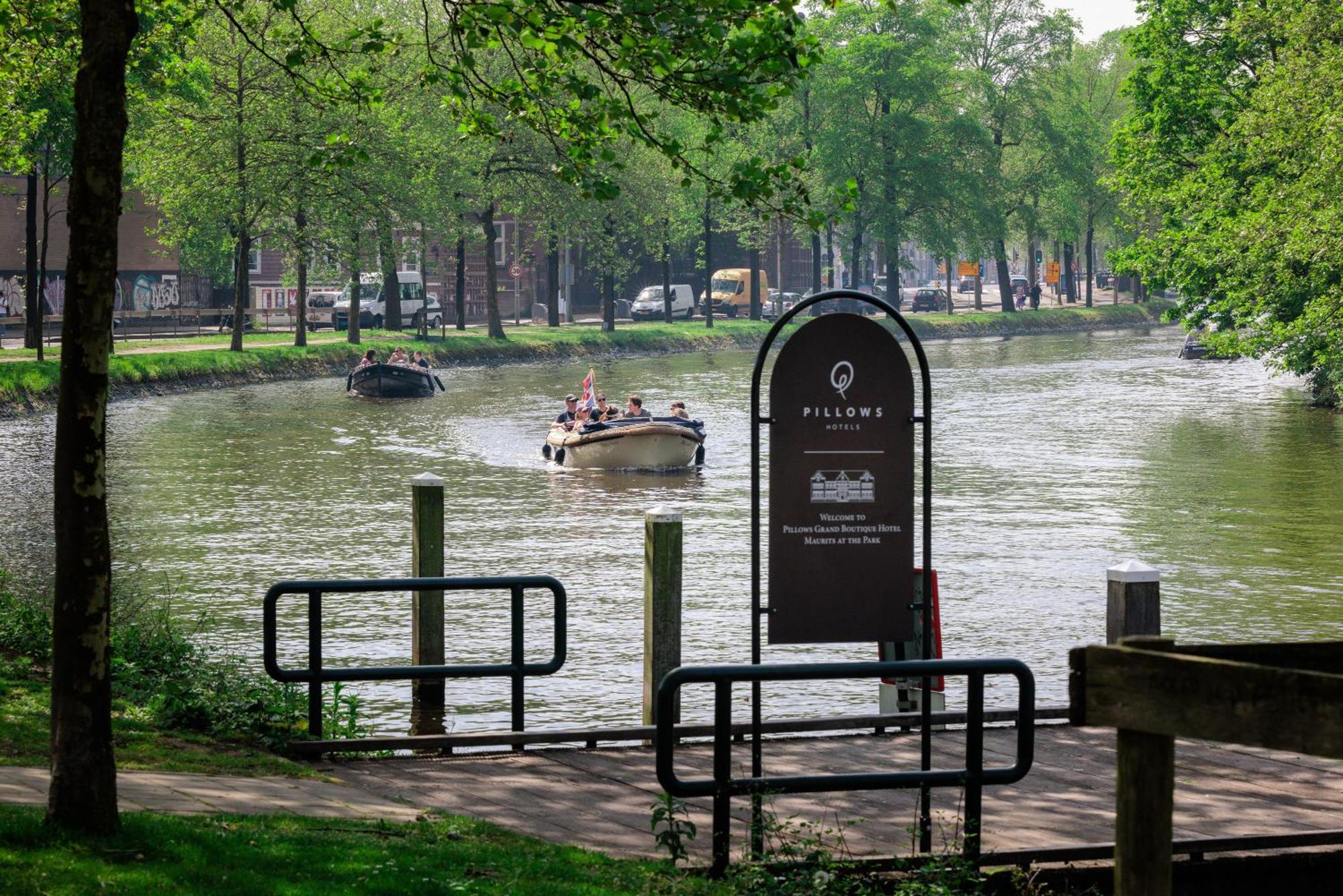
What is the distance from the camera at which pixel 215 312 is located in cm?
6438

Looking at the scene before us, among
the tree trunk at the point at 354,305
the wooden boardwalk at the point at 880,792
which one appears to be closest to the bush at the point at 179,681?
the wooden boardwalk at the point at 880,792

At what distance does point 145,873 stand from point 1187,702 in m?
3.79

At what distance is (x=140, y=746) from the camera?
30.4ft

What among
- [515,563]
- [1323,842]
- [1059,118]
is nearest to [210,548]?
[515,563]

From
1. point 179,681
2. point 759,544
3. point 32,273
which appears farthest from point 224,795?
point 32,273

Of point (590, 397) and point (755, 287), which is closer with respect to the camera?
point (590, 397)

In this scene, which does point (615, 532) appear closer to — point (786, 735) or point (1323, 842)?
point (786, 735)

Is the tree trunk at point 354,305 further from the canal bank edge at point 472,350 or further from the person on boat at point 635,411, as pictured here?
the person on boat at point 635,411

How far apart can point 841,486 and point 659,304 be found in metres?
74.4

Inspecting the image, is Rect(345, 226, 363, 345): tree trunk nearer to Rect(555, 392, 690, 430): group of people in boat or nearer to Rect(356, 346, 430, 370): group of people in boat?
Rect(356, 346, 430, 370): group of people in boat

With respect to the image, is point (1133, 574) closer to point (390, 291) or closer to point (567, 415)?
point (567, 415)

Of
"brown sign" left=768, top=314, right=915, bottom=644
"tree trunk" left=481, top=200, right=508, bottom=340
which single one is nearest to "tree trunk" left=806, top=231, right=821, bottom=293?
"tree trunk" left=481, top=200, right=508, bottom=340

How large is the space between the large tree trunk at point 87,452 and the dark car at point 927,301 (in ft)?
292

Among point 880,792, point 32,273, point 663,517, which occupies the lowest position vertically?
point 880,792
